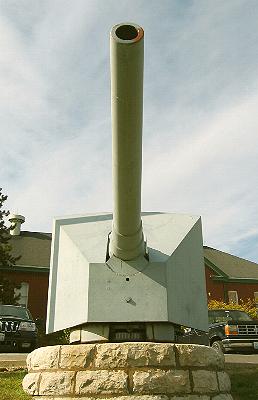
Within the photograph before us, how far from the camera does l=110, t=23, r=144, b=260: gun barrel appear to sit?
8.77 feet

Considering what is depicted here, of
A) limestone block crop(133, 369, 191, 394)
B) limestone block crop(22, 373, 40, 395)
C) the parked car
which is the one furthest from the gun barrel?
the parked car

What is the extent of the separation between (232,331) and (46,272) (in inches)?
516

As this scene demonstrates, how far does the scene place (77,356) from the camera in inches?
161

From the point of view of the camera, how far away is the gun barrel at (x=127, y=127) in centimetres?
267

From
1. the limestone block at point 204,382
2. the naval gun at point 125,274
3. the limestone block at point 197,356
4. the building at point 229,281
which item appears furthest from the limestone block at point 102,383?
the building at point 229,281

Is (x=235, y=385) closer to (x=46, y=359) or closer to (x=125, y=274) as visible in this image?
(x=125, y=274)

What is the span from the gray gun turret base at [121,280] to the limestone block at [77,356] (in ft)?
0.78

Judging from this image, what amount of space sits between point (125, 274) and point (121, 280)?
0.07 meters

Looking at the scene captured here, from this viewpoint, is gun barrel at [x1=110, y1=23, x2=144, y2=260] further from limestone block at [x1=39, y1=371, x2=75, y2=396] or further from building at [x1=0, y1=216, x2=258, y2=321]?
building at [x1=0, y1=216, x2=258, y2=321]

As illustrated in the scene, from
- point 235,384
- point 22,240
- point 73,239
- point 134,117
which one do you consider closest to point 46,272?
point 22,240

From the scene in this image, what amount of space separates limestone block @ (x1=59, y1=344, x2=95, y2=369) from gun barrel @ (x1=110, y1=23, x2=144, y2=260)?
96 cm

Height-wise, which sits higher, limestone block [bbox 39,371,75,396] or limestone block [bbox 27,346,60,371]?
limestone block [bbox 27,346,60,371]

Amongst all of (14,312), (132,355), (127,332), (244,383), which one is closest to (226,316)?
(14,312)

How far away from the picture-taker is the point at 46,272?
2309 cm
